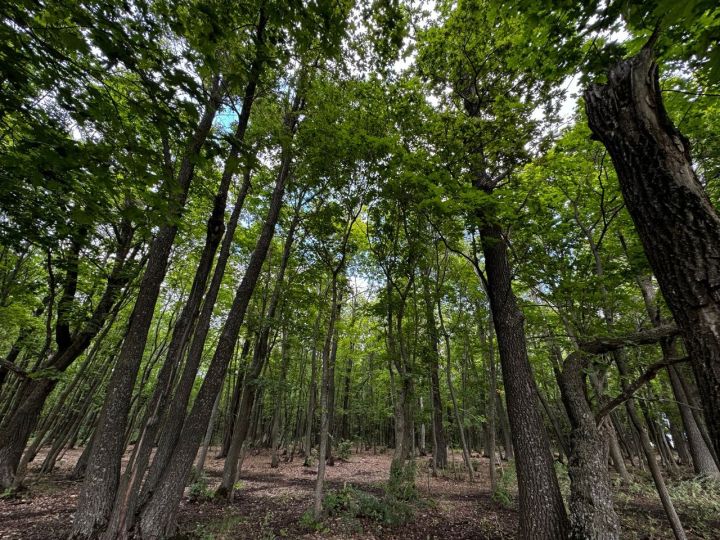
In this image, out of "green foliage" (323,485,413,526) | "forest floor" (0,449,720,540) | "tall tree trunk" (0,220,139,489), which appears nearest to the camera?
"forest floor" (0,449,720,540)

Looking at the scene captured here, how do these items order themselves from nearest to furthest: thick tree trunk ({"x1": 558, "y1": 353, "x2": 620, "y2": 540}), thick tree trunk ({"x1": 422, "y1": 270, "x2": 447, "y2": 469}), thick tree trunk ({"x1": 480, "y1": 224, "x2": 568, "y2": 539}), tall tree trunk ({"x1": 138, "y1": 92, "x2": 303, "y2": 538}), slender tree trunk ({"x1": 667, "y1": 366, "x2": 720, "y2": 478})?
thick tree trunk ({"x1": 558, "y1": 353, "x2": 620, "y2": 540}), thick tree trunk ({"x1": 480, "y1": 224, "x2": 568, "y2": 539}), tall tree trunk ({"x1": 138, "y1": 92, "x2": 303, "y2": 538}), slender tree trunk ({"x1": 667, "y1": 366, "x2": 720, "y2": 478}), thick tree trunk ({"x1": 422, "y1": 270, "x2": 447, "y2": 469})

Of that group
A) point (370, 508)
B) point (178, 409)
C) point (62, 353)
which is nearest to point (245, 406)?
point (178, 409)

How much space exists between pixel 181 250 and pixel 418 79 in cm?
1009

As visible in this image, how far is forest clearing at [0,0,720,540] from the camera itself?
2121 millimetres

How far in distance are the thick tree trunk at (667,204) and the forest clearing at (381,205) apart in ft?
0.04

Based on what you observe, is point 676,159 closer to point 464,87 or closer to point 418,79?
point 464,87

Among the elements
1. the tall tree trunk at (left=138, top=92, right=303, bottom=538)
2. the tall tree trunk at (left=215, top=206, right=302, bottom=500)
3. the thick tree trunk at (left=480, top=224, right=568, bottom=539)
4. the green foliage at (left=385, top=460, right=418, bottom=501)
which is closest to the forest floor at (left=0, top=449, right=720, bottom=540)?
the green foliage at (left=385, top=460, right=418, bottom=501)

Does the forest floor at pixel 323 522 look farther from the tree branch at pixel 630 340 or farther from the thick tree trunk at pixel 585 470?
the tree branch at pixel 630 340

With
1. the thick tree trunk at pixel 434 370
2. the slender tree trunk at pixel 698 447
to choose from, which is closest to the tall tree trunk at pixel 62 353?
the thick tree trunk at pixel 434 370

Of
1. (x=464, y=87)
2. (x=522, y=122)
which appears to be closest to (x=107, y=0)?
(x=522, y=122)

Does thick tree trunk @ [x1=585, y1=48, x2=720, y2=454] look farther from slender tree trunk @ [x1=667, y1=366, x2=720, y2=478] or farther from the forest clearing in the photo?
slender tree trunk @ [x1=667, y1=366, x2=720, y2=478]

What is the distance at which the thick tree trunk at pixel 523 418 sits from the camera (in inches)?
Answer: 165

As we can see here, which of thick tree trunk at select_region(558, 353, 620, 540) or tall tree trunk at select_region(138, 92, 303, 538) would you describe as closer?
thick tree trunk at select_region(558, 353, 620, 540)

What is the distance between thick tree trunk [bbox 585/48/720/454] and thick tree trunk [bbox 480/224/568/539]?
3142 millimetres
